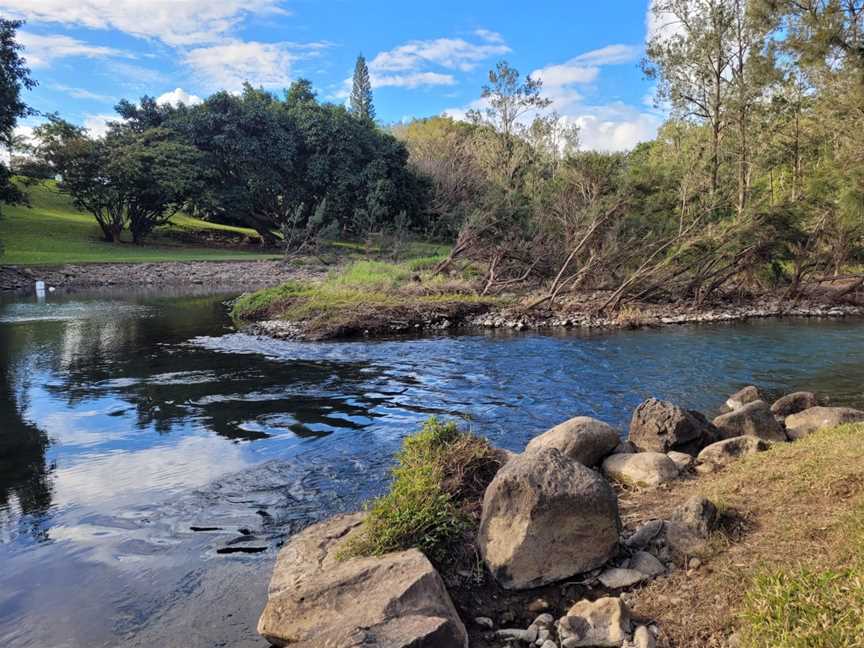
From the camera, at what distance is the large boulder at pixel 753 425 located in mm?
7898

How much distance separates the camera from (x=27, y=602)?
4.96 metres

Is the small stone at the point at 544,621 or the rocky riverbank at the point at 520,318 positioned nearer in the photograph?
the small stone at the point at 544,621

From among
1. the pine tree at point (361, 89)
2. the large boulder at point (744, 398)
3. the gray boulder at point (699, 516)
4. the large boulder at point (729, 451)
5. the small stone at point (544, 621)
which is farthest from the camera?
the pine tree at point (361, 89)

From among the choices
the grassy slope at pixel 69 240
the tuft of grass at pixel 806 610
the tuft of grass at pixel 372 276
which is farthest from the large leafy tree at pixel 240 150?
the tuft of grass at pixel 806 610

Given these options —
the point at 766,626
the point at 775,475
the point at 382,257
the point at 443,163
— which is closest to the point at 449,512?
the point at 766,626

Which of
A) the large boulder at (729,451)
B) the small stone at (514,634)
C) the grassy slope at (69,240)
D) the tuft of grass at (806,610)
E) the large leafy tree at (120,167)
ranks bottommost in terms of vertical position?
the small stone at (514,634)

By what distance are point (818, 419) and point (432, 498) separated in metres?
5.60

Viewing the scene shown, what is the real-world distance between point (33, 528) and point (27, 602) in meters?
1.57

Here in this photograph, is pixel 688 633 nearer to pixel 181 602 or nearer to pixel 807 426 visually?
pixel 181 602

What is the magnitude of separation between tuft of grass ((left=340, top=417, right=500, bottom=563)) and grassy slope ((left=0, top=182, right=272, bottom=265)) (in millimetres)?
37049

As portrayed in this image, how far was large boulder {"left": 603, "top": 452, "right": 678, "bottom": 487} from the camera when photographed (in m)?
6.40

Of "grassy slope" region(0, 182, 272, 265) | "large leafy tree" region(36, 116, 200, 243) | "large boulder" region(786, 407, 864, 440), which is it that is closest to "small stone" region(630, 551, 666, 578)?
"large boulder" region(786, 407, 864, 440)

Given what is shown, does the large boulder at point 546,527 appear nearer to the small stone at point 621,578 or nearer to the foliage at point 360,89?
the small stone at point 621,578

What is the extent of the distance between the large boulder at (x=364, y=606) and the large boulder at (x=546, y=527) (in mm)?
662
